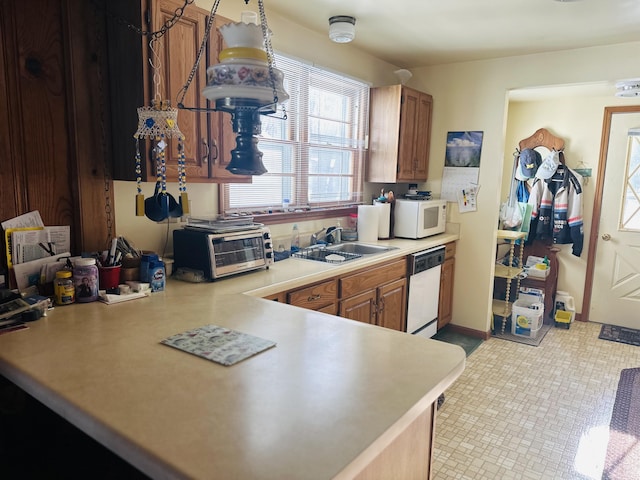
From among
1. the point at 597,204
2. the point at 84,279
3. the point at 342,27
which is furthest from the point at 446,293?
the point at 84,279

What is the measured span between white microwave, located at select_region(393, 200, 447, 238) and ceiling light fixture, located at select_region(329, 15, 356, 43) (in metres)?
1.42

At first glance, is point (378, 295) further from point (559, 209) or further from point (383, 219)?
point (559, 209)

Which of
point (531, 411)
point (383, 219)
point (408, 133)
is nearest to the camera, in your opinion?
point (531, 411)

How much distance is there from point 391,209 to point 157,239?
6.98 ft

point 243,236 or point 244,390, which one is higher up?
point 243,236

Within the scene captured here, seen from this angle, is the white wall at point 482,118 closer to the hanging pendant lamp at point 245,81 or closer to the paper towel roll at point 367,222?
the paper towel roll at point 367,222

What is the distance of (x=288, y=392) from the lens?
1.04 meters

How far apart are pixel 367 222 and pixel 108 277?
209 cm

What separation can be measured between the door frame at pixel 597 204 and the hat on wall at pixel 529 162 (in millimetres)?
581

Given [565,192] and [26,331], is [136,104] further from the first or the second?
[565,192]

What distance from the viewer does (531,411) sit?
276 cm

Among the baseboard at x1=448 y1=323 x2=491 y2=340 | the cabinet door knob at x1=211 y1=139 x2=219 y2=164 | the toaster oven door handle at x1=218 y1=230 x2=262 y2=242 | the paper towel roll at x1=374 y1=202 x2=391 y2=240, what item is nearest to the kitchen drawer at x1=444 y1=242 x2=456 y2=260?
the paper towel roll at x1=374 y1=202 x2=391 y2=240

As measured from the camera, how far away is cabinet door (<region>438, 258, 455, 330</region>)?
3932 mm

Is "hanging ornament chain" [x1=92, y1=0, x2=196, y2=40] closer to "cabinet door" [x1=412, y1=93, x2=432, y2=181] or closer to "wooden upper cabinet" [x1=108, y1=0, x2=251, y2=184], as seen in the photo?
"wooden upper cabinet" [x1=108, y1=0, x2=251, y2=184]
